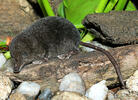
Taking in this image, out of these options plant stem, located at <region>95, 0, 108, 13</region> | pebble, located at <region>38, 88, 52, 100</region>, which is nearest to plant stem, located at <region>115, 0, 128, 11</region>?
plant stem, located at <region>95, 0, 108, 13</region>

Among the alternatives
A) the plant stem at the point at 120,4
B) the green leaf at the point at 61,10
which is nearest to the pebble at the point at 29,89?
the green leaf at the point at 61,10

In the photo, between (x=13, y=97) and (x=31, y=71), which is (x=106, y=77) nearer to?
(x=31, y=71)

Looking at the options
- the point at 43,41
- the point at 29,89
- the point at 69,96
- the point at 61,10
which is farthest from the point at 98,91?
the point at 61,10

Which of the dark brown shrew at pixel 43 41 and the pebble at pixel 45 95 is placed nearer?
the pebble at pixel 45 95

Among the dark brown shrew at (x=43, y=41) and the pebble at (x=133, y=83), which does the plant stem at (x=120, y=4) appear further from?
the pebble at (x=133, y=83)

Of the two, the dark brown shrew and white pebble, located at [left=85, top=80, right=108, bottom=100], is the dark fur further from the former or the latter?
white pebble, located at [left=85, top=80, right=108, bottom=100]

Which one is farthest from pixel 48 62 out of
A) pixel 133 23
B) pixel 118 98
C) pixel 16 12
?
pixel 16 12
